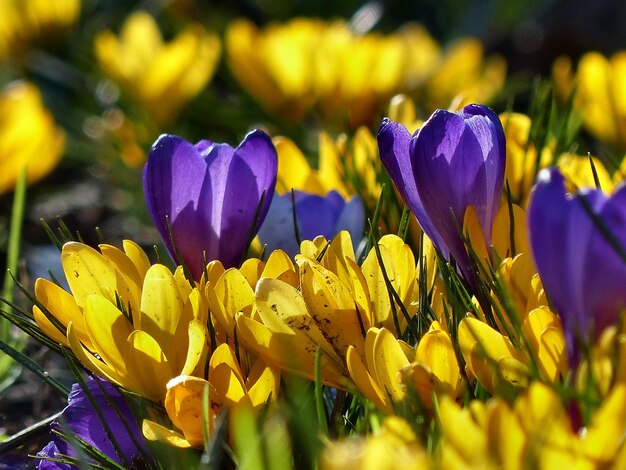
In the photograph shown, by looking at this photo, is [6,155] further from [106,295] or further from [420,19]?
[420,19]

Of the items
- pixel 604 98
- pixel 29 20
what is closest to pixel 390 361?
pixel 604 98

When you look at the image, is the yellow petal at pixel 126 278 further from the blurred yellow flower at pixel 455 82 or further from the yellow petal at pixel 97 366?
the blurred yellow flower at pixel 455 82

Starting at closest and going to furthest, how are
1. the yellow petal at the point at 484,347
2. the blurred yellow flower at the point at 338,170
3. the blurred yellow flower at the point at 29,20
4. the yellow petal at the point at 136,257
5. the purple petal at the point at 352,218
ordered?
the yellow petal at the point at 484,347, the yellow petal at the point at 136,257, the purple petal at the point at 352,218, the blurred yellow flower at the point at 338,170, the blurred yellow flower at the point at 29,20

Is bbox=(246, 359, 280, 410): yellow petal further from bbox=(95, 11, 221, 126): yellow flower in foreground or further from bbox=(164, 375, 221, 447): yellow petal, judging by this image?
bbox=(95, 11, 221, 126): yellow flower in foreground

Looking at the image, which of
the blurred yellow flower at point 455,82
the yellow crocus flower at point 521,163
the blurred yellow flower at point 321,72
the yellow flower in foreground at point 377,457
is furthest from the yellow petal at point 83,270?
the blurred yellow flower at point 455,82

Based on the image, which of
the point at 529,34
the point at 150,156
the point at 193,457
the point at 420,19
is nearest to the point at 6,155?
the point at 150,156

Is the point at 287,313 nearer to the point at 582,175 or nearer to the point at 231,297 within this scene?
the point at 231,297
